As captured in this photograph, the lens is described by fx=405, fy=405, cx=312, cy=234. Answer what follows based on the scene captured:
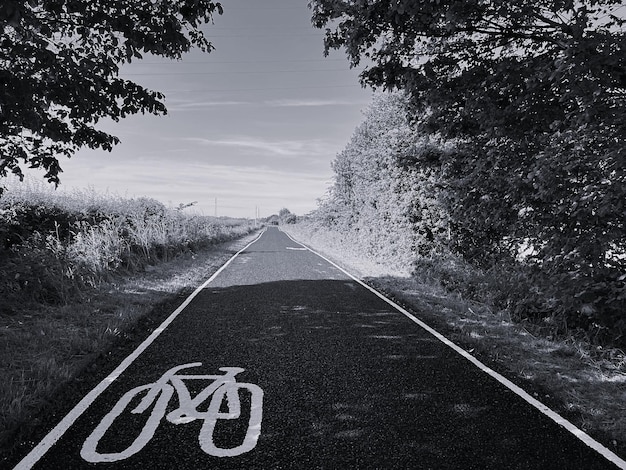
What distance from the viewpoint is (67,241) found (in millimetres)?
10477

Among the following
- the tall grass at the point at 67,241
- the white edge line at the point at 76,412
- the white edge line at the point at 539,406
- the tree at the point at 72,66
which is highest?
the tree at the point at 72,66

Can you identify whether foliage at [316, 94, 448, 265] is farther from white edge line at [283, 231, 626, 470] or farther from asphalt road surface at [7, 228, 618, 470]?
asphalt road surface at [7, 228, 618, 470]

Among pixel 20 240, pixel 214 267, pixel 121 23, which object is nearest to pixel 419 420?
pixel 121 23

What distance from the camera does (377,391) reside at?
429 centimetres

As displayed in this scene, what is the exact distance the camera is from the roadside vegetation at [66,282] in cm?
467

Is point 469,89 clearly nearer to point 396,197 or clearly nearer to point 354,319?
point 354,319

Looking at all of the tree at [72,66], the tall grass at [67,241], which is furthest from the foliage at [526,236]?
the tall grass at [67,241]

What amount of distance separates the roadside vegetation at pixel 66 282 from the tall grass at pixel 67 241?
0.9 inches

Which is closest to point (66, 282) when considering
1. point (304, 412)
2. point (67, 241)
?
point (67, 241)

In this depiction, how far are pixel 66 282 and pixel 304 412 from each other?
23.1 ft

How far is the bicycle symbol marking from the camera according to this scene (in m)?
3.14

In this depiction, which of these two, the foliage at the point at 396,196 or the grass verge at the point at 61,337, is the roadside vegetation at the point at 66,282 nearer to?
the grass verge at the point at 61,337

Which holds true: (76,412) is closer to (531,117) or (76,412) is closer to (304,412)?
(304,412)

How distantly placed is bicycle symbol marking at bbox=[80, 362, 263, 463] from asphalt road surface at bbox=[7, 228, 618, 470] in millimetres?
13
